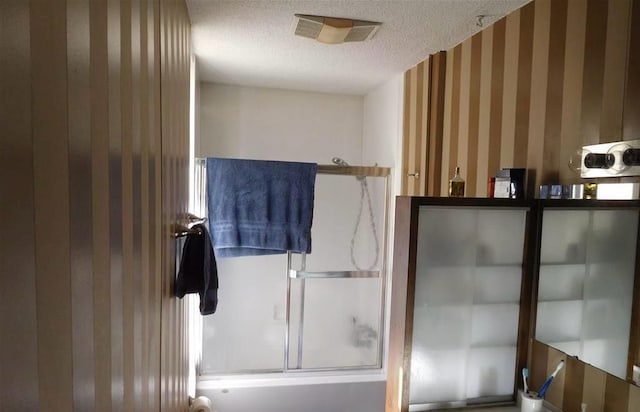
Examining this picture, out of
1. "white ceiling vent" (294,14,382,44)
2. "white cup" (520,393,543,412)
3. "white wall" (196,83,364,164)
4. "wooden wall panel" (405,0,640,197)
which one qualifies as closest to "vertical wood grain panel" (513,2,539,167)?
"wooden wall panel" (405,0,640,197)

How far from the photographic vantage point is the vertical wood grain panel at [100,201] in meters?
0.60

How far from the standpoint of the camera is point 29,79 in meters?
0.42

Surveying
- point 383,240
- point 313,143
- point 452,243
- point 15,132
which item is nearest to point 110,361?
point 15,132

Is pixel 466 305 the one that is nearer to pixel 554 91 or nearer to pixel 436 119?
pixel 554 91

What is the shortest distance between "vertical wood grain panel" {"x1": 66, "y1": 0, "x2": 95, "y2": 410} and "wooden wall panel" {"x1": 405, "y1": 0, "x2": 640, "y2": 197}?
1433 millimetres

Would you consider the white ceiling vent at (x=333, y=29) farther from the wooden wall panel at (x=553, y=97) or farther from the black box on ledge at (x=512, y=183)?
the black box on ledge at (x=512, y=183)

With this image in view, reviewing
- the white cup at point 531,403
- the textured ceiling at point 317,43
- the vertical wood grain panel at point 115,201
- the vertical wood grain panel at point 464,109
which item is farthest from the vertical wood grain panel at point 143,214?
the vertical wood grain panel at point 464,109

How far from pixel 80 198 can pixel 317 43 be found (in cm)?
187

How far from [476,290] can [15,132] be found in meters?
1.41

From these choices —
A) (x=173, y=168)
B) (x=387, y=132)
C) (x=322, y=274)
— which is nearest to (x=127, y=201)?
(x=173, y=168)

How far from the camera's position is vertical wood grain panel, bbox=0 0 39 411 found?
14.9 inches

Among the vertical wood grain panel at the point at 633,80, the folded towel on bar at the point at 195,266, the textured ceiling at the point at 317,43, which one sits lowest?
the folded towel on bar at the point at 195,266

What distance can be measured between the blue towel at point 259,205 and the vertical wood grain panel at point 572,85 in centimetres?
149

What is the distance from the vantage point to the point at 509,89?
1.65 metres
